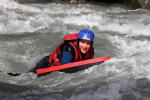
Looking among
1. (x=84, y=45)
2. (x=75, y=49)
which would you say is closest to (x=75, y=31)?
(x=84, y=45)

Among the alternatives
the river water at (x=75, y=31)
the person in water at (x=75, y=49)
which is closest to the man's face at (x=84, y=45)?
the person in water at (x=75, y=49)

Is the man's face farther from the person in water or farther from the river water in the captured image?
the river water

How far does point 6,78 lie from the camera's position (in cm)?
505

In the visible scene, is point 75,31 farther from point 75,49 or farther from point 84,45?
point 75,49

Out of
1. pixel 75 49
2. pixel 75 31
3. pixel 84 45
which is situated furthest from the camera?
pixel 75 31

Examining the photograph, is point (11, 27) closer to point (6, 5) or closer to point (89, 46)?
point (6, 5)

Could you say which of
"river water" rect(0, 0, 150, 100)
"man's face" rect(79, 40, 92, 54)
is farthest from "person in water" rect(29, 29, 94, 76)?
"river water" rect(0, 0, 150, 100)

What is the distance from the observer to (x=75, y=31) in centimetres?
772

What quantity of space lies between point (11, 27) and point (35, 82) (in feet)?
12.0

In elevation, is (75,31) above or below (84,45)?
below

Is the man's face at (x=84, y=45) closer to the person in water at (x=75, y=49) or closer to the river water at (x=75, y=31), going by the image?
the person in water at (x=75, y=49)

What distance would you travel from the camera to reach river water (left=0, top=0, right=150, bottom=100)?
13.0 ft

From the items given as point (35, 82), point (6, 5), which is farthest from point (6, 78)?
point (6, 5)

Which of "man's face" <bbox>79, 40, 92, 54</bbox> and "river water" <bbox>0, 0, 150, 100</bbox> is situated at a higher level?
"man's face" <bbox>79, 40, 92, 54</bbox>
